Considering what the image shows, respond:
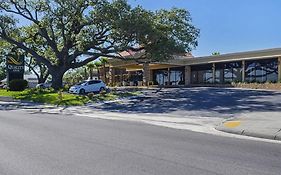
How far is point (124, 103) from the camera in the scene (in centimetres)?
3072

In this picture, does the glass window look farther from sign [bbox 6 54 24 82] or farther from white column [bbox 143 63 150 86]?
sign [bbox 6 54 24 82]

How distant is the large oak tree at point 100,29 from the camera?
36312 millimetres

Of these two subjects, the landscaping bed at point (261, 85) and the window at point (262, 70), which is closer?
the landscaping bed at point (261, 85)

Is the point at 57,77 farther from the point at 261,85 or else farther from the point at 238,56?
the point at 261,85

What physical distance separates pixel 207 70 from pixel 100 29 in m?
18.2

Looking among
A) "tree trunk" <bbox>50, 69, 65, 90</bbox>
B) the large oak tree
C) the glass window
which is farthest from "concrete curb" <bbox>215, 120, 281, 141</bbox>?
the glass window

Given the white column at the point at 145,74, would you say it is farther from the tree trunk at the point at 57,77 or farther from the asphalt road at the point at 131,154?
the asphalt road at the point at 131,154

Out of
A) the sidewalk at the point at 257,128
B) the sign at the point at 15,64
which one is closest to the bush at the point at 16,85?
the sign at the point at 15,64

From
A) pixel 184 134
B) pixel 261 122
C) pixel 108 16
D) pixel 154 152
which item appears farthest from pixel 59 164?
pixel 108 16

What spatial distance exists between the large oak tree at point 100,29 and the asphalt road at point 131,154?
23.4 meters

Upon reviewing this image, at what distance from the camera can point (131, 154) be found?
31.2 ft

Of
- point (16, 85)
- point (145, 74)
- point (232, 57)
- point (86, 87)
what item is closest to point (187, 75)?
point (145, 74)

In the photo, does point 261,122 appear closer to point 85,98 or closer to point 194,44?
point 85,98

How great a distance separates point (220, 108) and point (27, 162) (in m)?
17.5
